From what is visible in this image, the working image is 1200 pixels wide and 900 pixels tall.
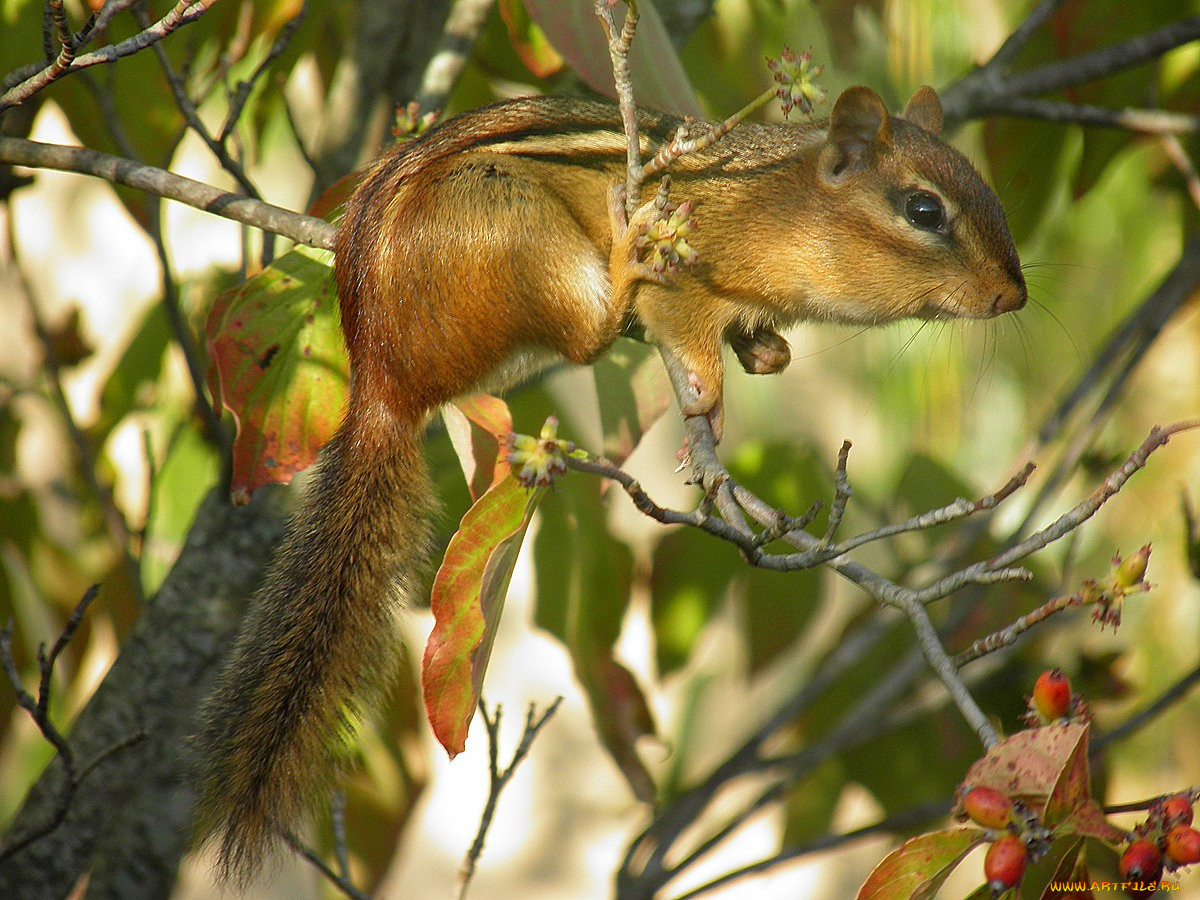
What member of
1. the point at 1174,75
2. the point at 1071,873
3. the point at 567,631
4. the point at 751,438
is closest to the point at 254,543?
the point at 567,631

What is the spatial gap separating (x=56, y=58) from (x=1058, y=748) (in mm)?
1128

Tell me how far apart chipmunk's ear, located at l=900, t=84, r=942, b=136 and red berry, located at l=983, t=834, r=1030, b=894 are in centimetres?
124

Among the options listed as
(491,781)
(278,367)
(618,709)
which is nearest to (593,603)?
(618,709)

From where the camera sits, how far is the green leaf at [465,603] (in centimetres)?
104

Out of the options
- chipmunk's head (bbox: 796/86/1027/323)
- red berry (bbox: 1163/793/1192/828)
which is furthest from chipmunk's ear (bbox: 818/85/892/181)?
red berry (bbox: 1163/793/1192/828)

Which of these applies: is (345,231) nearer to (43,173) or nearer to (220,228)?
(220,228)

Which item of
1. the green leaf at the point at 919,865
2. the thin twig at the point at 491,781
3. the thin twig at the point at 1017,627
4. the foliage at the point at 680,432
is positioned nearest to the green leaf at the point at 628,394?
the foliage at the point at 680,432

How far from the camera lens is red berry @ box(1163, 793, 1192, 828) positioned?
0.90 meters

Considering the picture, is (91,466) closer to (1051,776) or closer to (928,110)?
(928,110)

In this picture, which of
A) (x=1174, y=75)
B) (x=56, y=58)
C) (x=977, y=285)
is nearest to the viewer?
(x=56, y=58)

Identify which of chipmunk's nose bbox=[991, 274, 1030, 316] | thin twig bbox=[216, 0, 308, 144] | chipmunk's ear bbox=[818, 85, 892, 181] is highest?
thin twig bbox=[216, 0, 308, 144]

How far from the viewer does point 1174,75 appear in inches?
85.8

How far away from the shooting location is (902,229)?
5.32ft

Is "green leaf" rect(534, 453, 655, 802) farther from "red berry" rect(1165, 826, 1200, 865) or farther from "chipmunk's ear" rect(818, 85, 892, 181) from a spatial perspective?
"red berry" rect(1165, 826, 1200, 865)
